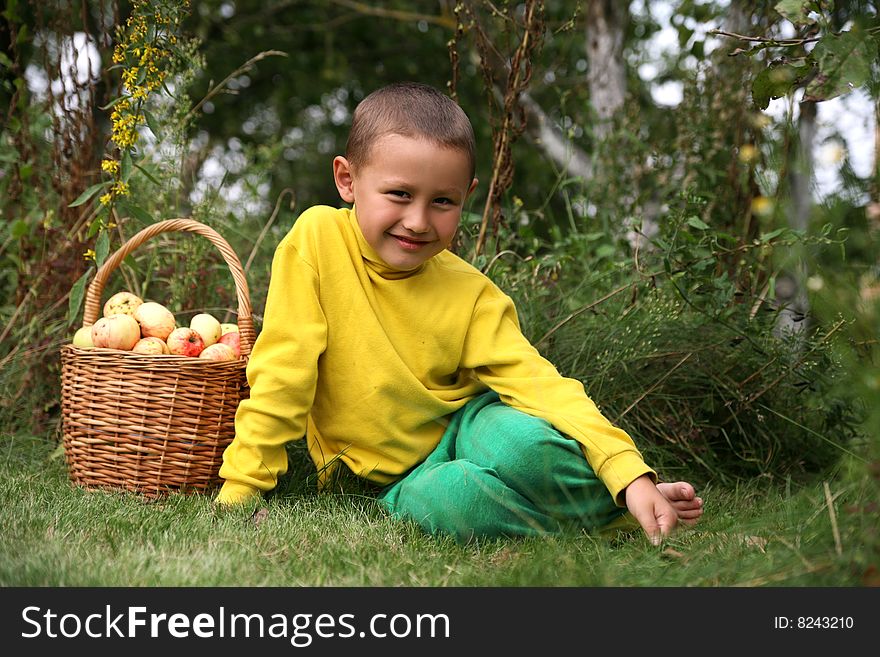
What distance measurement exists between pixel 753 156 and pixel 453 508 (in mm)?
2055

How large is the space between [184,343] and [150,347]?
0.31 ft

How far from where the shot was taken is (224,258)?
2.64 m

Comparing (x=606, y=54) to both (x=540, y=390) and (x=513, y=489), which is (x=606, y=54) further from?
(x=513, y=489)

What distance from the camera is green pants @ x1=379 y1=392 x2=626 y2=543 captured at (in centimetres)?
217

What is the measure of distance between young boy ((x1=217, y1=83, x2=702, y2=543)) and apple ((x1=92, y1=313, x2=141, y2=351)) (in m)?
0.41

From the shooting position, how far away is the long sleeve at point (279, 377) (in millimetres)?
2330

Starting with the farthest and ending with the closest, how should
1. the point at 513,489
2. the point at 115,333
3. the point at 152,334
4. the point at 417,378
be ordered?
the point at 152,334 < the point at 115,333 < the point at 417,378 < the point at 513,489

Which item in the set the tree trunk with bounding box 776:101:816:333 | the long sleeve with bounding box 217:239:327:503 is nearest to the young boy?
the long sleeve with bounding box 217:239:327:503

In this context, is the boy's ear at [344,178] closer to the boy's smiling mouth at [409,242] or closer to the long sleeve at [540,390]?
the boy's smiling mouth at [409,242]

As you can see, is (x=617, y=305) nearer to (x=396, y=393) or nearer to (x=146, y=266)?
(x=396, y=393)

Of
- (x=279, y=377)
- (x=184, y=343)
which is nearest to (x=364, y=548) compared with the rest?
(x=279, y=377)

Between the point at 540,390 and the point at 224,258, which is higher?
the point at 224,258

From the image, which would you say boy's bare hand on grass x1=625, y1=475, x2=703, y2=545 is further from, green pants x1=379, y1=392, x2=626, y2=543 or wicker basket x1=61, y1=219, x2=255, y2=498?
wicker basket x1=61, y1=219, x2=255, y2=498

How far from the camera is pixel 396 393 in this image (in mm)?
2385
